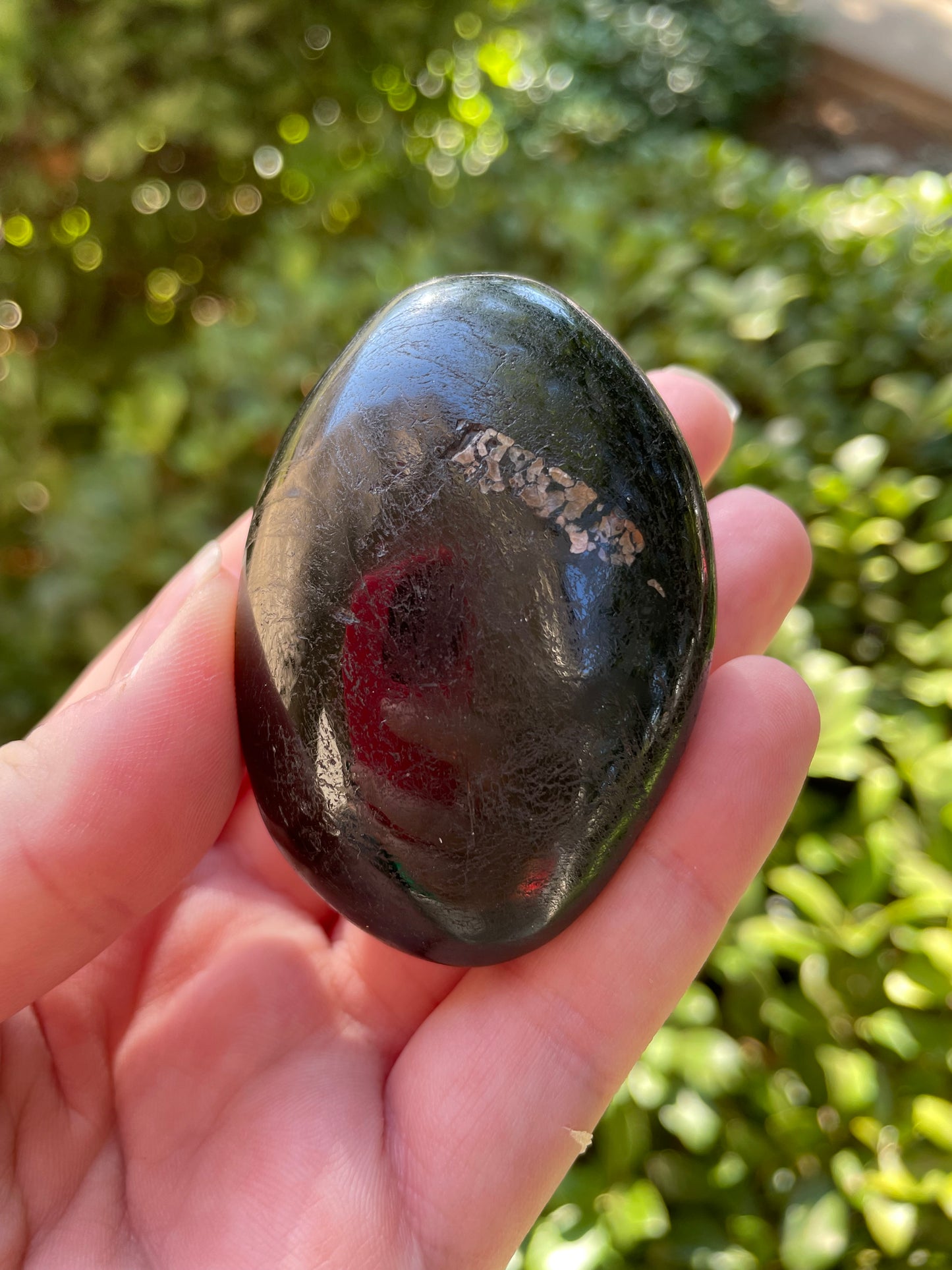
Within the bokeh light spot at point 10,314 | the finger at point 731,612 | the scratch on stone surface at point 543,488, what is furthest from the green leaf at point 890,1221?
the bokeh light spot at point 10,314

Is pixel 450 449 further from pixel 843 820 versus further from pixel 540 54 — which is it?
pixel 540 54

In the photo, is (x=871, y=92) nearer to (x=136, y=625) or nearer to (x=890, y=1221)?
(x=136, y=625)

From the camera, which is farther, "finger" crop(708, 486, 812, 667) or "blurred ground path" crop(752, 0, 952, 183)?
"blurred ground path" crop(752, 0, 952, 183)

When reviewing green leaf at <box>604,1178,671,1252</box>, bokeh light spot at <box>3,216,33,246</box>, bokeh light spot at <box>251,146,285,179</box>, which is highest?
bokeh light spot at <box>3,216,33,246</box>

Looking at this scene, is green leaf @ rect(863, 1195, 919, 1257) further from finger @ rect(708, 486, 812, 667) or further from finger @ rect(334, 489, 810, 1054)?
finger @ rect(708, 486, 812, 667)

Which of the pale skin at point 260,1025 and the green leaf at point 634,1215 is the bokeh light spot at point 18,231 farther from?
the green leaf at point 634,1215

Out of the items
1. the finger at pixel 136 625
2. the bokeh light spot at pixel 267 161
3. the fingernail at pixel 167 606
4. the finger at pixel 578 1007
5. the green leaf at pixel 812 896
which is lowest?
the green leaf at pixel 812 896

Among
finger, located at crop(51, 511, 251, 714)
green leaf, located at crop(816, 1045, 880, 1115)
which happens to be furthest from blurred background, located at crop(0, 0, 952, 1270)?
finger, located at crop(51, 511, 251, 714)

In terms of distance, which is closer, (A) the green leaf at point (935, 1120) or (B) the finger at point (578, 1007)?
(B) the finger at point (578, 1007)
